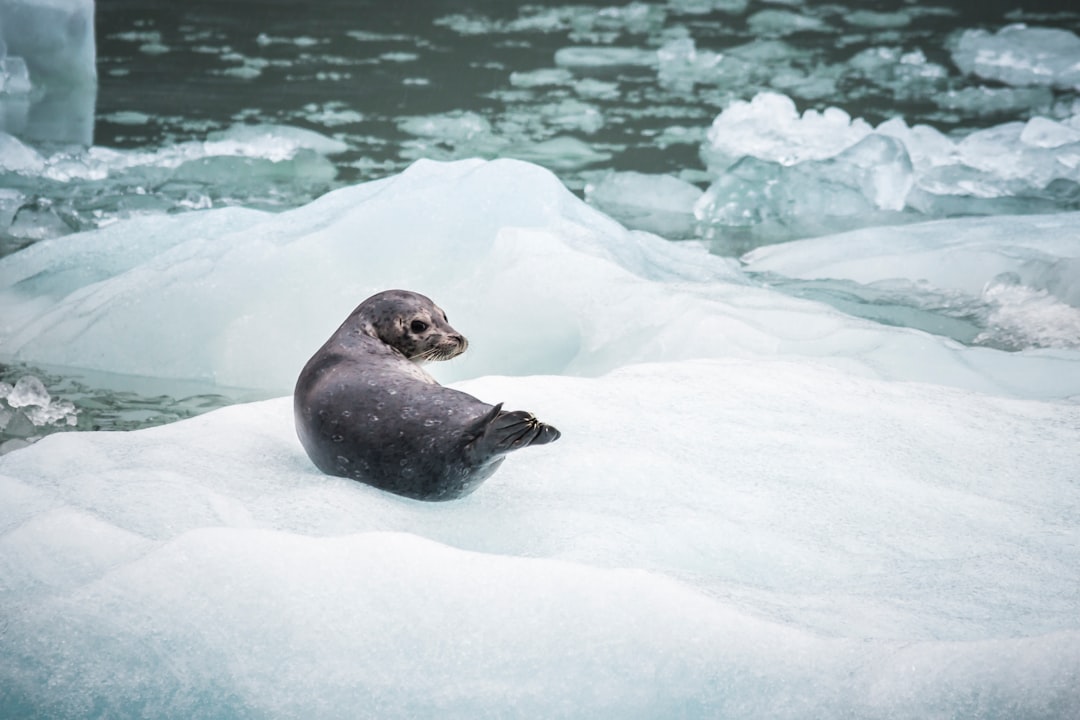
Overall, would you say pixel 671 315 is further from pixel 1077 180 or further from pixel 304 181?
pixel 1077 180

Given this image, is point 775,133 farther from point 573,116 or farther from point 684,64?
point 684,64

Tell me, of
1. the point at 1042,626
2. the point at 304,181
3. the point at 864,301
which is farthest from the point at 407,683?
the point at 304,181

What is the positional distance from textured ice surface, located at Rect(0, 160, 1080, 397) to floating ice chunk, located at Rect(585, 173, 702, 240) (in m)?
1.49

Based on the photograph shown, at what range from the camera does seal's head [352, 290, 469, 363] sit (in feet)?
8.10

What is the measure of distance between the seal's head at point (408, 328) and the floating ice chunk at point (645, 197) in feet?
11.0

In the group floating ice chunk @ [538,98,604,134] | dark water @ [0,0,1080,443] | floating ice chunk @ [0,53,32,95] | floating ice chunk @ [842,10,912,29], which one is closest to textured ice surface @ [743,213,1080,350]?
dark water @ [0,0,1080,443]

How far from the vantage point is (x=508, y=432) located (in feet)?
6.66

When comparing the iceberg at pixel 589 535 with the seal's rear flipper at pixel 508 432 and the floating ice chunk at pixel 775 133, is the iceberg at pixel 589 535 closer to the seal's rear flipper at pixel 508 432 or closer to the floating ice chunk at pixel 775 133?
the seal's rear flipper at pixel 508 432

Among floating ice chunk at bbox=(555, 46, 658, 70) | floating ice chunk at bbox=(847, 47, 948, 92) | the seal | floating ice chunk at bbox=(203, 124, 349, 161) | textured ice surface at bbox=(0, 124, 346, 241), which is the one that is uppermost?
floating ice chunk at bbox=(847, 47, 948, 92)

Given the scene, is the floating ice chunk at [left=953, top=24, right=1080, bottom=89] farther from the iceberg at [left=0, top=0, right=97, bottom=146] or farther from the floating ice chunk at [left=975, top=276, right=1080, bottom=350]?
the iceberg at [left=0, top=0, right=97, bottom=146]

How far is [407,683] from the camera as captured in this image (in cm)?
163

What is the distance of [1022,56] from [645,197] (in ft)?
16.4

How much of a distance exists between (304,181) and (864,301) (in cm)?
322

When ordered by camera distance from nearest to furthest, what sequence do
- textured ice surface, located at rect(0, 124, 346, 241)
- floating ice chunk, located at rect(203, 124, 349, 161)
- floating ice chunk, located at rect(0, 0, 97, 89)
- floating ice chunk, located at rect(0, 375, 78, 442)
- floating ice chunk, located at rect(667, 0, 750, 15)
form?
floating ice chunk, located at rect(0, 375, 78, 442) → textured ice surface, located at rect(0, 124, 346, 241) → floating ice chunk, located at rect(203, 124, 349, 161) → floating ice chunk, located at rect(0, 0, 97, 89) → floating ice chunk, located at rect(667, 0, 750, 15)
